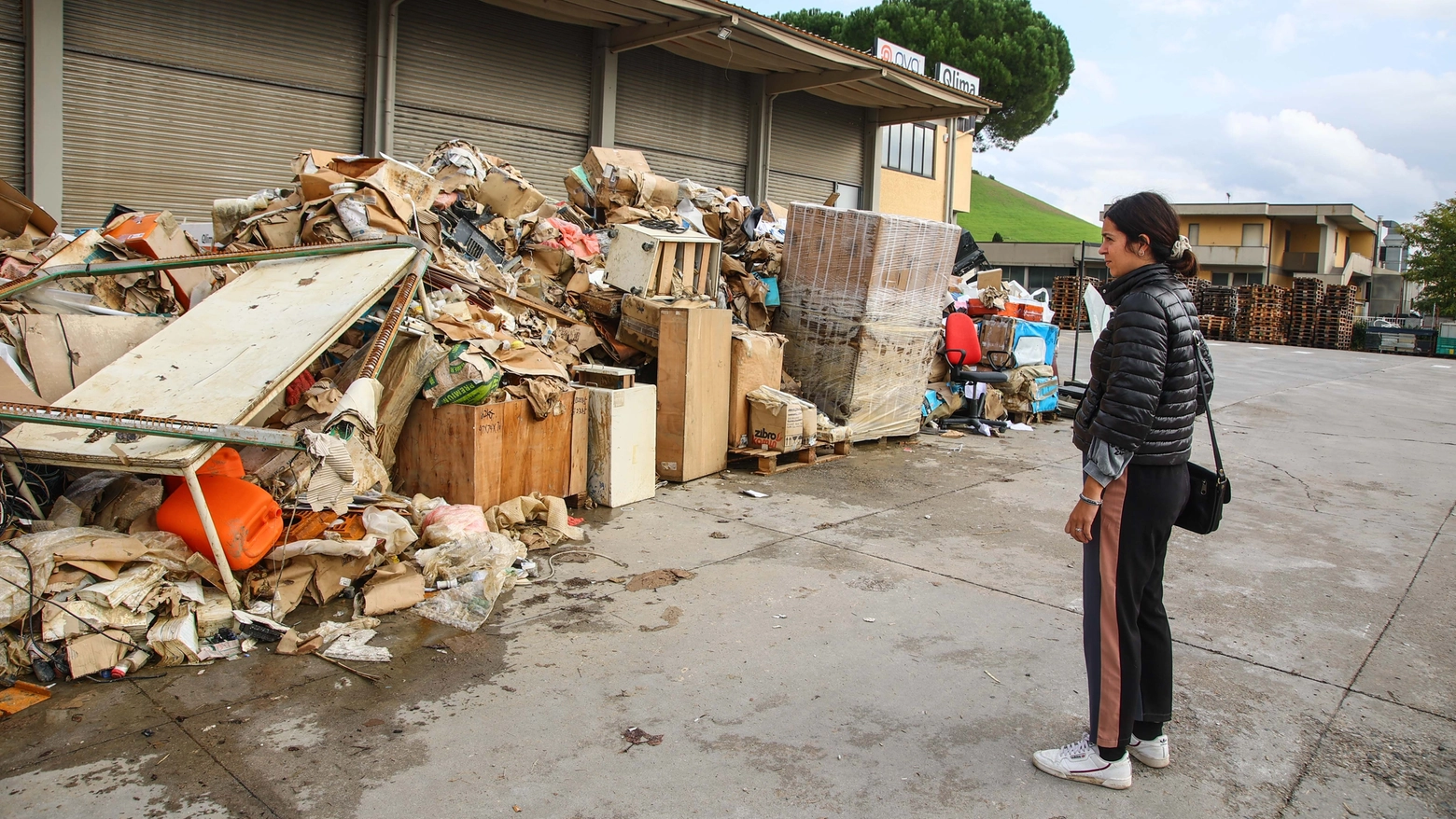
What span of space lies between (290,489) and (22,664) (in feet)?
4.27

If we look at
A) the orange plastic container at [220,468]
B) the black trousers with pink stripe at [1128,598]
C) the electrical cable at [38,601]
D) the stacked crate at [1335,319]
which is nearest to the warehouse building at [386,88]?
the orange plastic container at [220,468]

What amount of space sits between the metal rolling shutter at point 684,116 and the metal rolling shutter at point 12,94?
658 centimetres

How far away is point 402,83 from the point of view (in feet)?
33.6

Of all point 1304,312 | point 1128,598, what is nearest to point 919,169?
point 1304,312

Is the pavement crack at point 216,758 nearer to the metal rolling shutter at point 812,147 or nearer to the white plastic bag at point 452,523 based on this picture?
the white plastic bag at point 452,523

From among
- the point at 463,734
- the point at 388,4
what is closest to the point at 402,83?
the point at 388,4

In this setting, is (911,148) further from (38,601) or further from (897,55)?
(38,601)

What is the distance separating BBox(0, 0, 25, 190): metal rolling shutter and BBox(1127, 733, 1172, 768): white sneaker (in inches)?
360

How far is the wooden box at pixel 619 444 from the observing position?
18.8ft

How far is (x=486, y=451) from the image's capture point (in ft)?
16.4

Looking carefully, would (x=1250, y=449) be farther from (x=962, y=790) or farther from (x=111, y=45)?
(x=111, y=45)

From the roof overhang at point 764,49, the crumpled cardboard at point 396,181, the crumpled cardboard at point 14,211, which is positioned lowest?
the crumpled cardboard at point 14,211

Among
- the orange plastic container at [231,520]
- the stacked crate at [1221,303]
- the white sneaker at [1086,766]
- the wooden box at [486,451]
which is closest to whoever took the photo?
the white sneaker at [1086,766]

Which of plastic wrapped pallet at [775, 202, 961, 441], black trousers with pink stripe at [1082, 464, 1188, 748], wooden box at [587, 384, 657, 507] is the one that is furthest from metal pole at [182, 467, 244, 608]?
plastic wrapped pallet at [775, 202, 961, 441]
